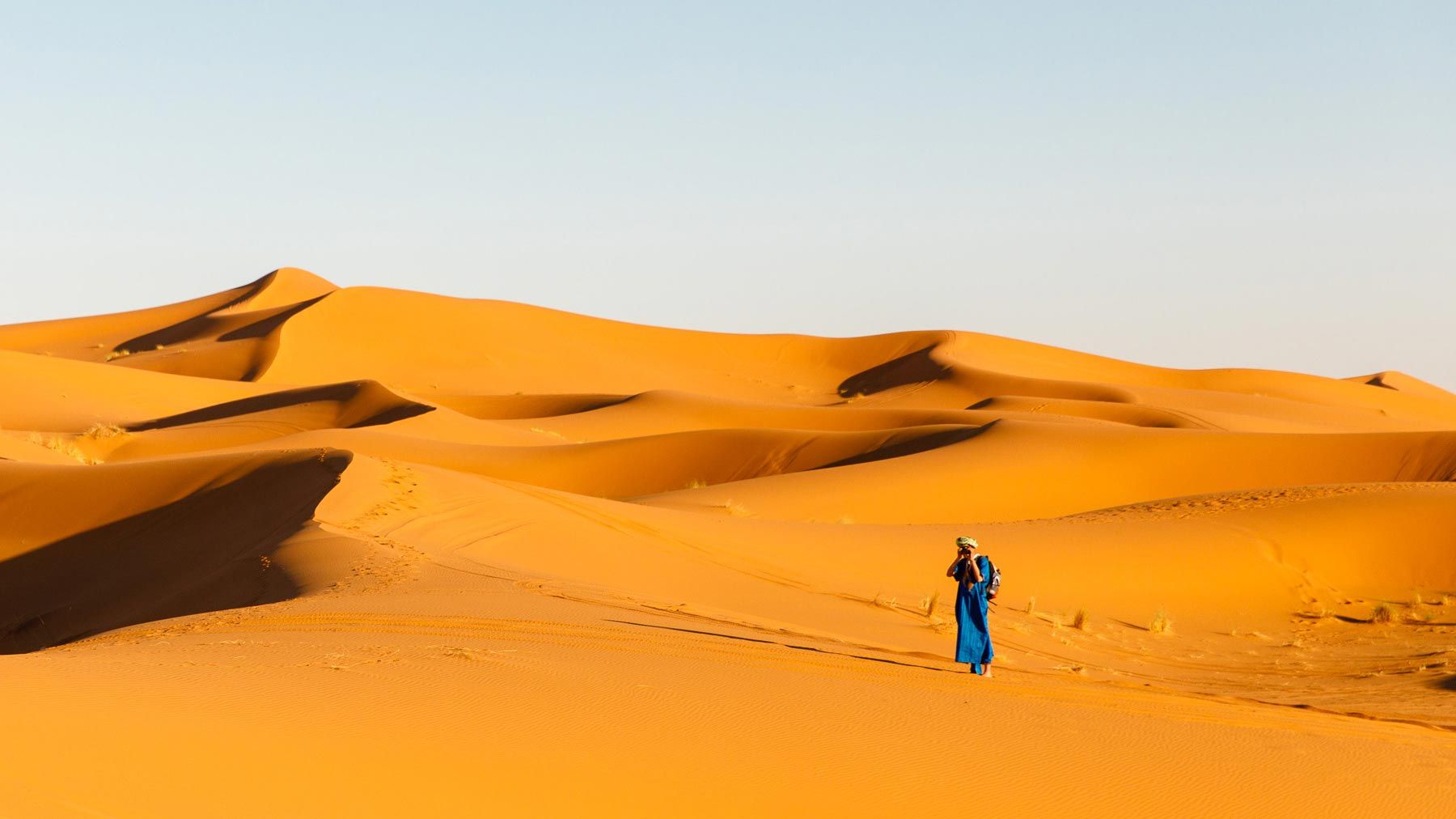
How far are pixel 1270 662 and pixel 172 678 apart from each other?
35.1ft

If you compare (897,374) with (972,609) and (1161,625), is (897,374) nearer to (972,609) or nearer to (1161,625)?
(1161,625)

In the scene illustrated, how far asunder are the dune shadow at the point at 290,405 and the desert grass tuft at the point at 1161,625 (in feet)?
73.2

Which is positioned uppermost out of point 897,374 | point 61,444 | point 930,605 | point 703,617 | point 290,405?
point 897,374

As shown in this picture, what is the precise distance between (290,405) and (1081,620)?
90.9ft

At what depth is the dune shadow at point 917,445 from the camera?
3098 centimetres

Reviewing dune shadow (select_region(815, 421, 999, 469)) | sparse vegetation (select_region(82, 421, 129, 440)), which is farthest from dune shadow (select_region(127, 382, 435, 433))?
dune shadow (select_region(815, 421, 999, 469))

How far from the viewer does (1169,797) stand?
6.35 m

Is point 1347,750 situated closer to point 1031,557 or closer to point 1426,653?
point 1426,653

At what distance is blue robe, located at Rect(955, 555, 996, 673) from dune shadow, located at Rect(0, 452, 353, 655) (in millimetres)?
5415

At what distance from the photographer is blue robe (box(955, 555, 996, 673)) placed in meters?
9.34

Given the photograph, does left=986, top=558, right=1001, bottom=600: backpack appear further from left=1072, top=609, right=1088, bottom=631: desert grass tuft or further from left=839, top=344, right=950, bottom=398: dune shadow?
left=839, top=344, right=950, bottom=398: dune shadow

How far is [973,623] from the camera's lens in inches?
370

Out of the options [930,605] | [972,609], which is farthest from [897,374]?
[972,609]

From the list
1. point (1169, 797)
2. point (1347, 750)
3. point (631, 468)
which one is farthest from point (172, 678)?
point (631, 468)
